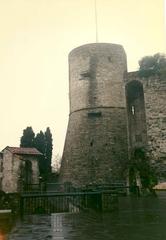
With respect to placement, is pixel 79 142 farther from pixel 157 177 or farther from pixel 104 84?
pixel 157 177

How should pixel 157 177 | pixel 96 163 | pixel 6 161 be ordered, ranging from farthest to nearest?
1. pixel 6 161
2. pixel 96 163
3. pixel 157 177

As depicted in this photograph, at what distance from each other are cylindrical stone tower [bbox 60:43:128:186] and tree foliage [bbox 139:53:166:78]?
1.59m

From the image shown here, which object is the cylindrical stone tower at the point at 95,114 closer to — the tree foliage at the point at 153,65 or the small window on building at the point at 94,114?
the small window on building at the point at 94,114

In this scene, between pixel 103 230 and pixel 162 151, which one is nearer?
pixel 103 230

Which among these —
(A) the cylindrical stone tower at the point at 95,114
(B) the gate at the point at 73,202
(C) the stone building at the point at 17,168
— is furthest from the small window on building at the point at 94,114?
(B) the gate at the point at 73,202

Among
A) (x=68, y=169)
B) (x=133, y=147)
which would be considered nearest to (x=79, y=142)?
(x=68, y=169)

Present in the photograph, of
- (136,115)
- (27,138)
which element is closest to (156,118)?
(136,115)

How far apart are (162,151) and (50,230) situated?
17.1m

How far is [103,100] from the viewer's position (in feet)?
87.1

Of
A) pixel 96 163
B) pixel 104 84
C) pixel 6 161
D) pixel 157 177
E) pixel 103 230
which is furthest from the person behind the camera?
pixel 6 161

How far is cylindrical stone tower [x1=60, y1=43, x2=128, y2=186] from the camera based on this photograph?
82.8 feet

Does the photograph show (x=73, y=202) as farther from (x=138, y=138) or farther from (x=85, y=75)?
(x=85, y=75)

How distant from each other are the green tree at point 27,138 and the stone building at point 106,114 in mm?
10644

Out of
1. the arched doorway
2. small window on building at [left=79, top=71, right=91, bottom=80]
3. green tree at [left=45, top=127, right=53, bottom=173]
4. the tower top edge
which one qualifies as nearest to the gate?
the arched doorway
